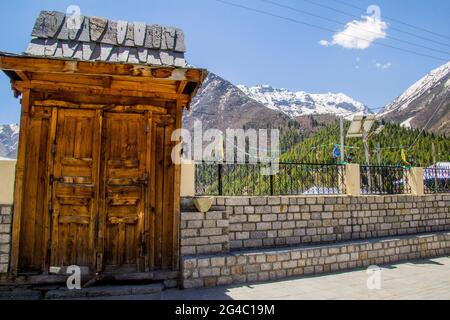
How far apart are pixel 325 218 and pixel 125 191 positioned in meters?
4.75

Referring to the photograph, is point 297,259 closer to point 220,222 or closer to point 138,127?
point 220,222

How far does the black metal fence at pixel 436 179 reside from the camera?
33.3 ft

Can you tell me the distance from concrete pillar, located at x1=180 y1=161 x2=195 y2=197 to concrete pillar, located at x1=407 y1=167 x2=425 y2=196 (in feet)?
23.6

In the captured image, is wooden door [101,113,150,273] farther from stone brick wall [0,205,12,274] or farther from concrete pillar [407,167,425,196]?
concrete pillar [407,167,425,196]

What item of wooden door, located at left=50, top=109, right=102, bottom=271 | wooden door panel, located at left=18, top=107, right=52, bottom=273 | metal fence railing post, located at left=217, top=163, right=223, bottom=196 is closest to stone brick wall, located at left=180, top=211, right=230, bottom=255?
metal fence railing post, located at left=217, top=163, right=223, bottom=196

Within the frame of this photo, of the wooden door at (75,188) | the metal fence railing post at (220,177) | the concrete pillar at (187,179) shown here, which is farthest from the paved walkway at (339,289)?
the metal fence railing post at (220,177)

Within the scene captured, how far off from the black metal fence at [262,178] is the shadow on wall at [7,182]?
3459mm

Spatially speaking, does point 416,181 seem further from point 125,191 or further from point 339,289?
point 125,191

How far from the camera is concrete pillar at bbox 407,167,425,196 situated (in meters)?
9.44

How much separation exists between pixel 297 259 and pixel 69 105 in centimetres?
500

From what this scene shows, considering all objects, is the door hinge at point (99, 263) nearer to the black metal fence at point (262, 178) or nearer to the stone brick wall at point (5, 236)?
the stone brick wall at point (5, 236)

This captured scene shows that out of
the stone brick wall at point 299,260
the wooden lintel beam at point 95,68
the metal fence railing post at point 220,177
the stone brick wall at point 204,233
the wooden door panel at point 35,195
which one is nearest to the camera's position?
the wooden lintel beam at point 95,68

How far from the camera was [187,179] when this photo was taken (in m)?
5.68
